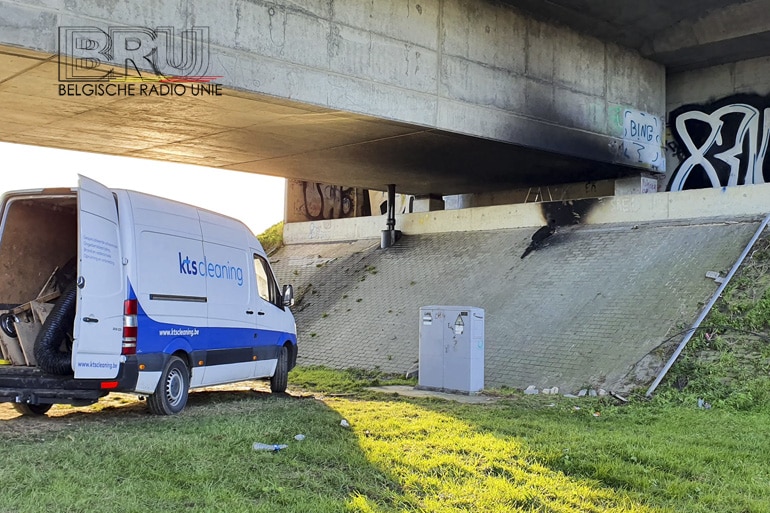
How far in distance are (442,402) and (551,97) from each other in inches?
364

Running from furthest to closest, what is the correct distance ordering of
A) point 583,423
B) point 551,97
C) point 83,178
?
point 551,97
point 583,423
point 83,178

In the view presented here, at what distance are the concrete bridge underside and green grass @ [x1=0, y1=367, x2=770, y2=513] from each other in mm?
5644

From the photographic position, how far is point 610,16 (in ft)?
54.9

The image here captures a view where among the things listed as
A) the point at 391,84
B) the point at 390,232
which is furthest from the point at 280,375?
the point at 390,232

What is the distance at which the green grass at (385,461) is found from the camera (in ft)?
16.2

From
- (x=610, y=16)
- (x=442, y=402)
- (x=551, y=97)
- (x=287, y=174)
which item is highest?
(x=610, y=16)

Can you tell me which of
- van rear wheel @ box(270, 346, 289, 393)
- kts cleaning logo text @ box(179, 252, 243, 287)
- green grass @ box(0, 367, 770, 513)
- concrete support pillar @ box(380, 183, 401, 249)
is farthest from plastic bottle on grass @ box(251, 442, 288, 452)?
concrete support pillar @ box(380, 183, 401, 249)

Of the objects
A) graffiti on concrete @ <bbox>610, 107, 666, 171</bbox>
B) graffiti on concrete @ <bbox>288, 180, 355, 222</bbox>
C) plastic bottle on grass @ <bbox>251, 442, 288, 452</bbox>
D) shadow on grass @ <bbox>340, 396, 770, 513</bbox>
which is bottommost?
shadow on grass @ <bbox>340, 396, 770, 513</bbox>

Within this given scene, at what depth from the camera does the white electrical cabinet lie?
1115 centimetres

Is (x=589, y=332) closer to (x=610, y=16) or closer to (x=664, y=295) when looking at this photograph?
(x=664, y=295)

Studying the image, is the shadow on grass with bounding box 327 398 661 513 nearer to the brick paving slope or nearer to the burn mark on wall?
the brick paving slope

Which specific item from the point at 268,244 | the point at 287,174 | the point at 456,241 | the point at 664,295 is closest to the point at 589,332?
the point at 664,295

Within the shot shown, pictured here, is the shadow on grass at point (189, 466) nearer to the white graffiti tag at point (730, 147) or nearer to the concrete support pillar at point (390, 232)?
the concrete support pillar at point (390, 232)

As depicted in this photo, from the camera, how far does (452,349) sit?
1139cm
